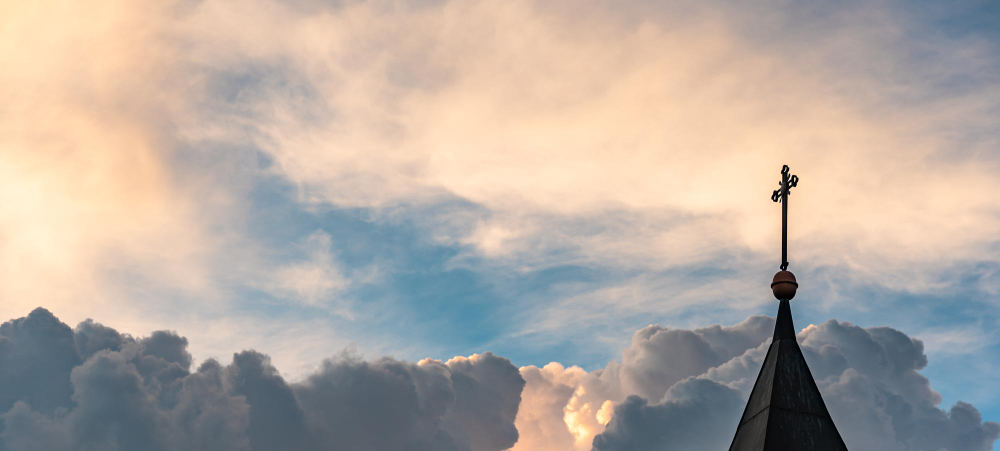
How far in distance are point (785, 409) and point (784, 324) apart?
2.83 meters

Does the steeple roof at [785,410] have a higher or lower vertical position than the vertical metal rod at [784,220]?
lower

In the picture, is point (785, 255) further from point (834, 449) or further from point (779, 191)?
point (834, 449)

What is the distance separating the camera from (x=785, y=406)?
26703mm

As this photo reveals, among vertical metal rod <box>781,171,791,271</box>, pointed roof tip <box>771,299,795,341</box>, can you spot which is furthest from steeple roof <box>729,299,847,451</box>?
vertical metal rod <box>781,171,791,271</box>

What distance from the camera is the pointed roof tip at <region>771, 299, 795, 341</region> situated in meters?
28.4

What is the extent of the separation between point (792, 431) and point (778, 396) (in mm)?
1010

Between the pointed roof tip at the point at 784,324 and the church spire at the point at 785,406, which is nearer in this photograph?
the church spire at the point at 785,406

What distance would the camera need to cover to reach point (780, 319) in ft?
94.6

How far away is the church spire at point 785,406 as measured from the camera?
26094 mm

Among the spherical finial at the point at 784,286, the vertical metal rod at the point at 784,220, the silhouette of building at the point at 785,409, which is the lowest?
the silhouette of building at the point at 785,409

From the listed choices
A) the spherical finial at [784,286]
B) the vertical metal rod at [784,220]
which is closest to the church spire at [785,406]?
the spherical finial at [784,286]

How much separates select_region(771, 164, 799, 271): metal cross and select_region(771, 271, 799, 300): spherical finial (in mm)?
402

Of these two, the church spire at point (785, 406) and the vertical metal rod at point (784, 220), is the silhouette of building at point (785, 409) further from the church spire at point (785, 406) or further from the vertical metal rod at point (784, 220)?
the vertical metal rod at point (784, 220)

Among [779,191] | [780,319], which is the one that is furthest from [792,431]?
[779,191]
